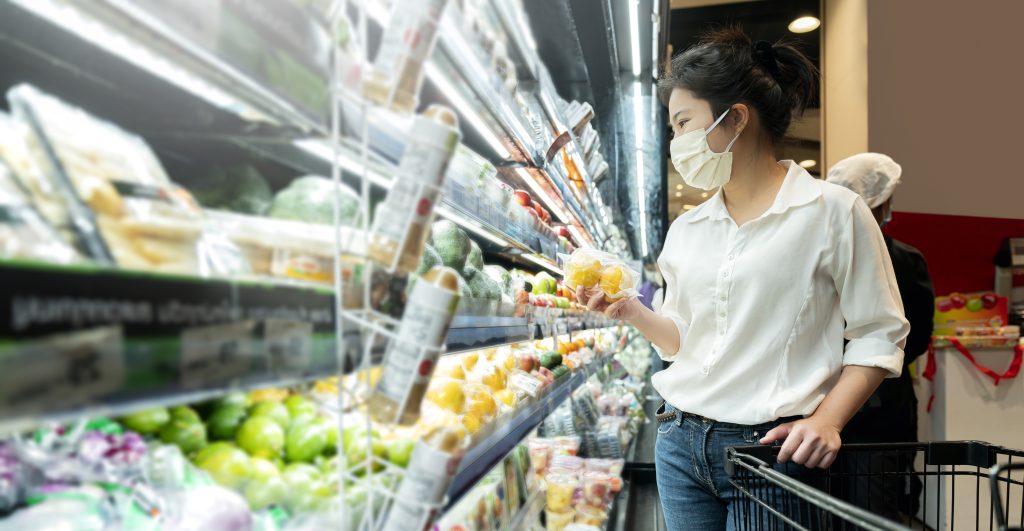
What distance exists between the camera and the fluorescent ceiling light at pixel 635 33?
2518 mm

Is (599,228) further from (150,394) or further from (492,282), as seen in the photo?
(150,394)

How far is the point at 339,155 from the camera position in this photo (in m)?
1.09

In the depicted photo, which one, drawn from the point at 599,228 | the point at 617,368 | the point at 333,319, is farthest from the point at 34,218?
the point at 617,368

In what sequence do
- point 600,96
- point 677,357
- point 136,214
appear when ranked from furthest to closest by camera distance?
point 600,96 < point 677,357 < point 136,214

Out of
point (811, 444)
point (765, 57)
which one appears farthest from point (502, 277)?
point (811, 444)

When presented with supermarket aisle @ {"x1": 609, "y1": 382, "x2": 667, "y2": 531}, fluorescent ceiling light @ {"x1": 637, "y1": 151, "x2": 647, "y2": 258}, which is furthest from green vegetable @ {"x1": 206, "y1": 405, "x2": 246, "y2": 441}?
fluorescent ceiling light @ {"x1": 637, "y1": 151, "x2": 647, "y2": 258}

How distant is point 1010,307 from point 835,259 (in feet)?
15.8

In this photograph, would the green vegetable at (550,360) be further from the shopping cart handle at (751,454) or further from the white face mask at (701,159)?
the shopping cart handle at (751,454)

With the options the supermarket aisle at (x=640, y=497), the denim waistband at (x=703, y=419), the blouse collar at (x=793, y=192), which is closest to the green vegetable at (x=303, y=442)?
the denim waistband at (x=703, y=419)

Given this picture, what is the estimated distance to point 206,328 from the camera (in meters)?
0.58

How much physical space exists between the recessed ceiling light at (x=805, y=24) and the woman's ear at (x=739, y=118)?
4841mm

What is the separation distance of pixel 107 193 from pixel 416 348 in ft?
1.11

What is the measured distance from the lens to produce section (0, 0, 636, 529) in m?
0.52

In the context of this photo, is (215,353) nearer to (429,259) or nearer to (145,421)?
(145,421)
